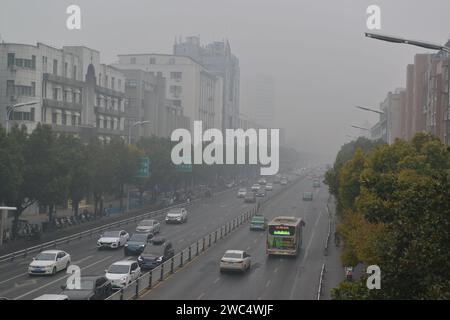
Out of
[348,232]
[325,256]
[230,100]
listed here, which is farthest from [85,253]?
[230,100]

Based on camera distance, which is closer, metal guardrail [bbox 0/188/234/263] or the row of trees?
the row of trees

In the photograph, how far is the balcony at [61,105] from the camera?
42338 mm

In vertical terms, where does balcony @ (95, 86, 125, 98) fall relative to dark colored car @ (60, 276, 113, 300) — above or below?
above

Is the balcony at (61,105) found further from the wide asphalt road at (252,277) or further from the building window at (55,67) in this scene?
the wide asphalt road at (252,277)

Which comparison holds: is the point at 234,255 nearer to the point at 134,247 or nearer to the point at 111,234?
the point at 134,247

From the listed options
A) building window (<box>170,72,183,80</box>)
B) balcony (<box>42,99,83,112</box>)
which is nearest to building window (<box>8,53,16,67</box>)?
balcony (<box>42,99,83,112</box>)

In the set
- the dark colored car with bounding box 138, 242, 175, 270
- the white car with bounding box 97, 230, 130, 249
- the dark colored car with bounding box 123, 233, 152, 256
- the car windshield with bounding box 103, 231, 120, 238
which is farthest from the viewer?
the car windshield with bounding box 103, 231, 120, 238

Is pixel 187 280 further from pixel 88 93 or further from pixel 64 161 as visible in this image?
pixel 88 93

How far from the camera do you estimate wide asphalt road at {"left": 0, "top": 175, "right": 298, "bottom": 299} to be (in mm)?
18406

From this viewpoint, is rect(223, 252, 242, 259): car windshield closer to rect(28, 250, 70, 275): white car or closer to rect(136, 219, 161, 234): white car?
rect(28, 250, 70, 275): white car

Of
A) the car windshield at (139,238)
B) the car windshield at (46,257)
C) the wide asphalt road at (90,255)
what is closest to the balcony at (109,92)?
the wide asphalt road at (90,255)

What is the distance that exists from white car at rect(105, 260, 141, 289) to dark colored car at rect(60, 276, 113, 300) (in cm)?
123

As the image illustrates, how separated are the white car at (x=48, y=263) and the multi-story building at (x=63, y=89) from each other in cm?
1682
